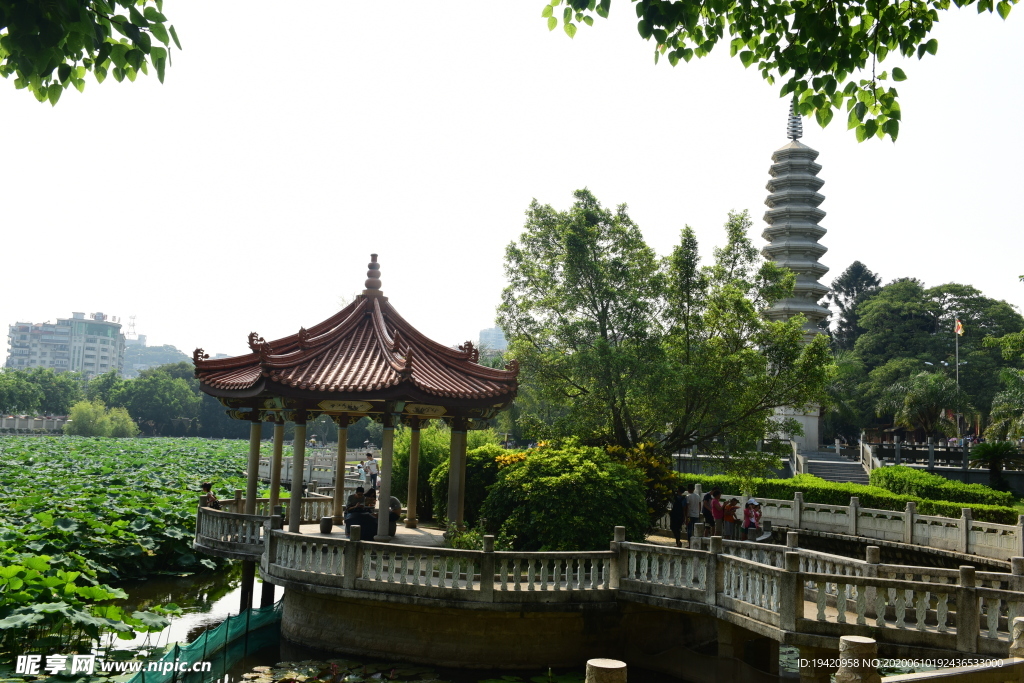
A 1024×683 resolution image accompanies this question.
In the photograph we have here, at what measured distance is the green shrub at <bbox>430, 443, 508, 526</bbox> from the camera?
18953 millimetres

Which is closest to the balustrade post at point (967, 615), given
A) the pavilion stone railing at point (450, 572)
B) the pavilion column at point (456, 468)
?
the pavilion stone railing at point (450, 572)

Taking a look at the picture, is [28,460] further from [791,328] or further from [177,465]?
[791,328]

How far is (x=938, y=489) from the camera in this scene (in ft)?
78.4

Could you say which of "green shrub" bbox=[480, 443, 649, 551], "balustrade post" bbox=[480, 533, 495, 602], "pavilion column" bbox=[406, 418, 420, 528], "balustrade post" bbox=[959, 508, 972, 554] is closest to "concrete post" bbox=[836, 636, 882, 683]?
"balustrade post" bbox=[480, 533, 495, 602]

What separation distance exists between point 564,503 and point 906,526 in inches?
394

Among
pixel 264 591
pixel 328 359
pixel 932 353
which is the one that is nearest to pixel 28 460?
pixel 264 591

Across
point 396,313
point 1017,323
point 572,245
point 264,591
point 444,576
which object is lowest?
point 264,591

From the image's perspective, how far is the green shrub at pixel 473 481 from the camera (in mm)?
18953

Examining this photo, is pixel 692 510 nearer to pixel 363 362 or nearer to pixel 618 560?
pixel 618 560

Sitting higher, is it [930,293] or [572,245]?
[930,293]

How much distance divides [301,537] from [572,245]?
10.2 metres

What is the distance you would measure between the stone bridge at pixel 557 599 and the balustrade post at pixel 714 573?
0.02 metres

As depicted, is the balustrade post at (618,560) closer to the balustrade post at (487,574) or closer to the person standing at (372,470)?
the balustrade post at (487,574)

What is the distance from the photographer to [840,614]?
10.3m
